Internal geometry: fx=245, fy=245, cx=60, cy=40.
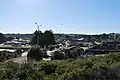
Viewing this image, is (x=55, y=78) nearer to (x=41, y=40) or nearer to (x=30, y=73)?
(x=30, y=73)

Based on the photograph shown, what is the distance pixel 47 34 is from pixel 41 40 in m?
2.39

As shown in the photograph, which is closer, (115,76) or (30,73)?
(115,76)

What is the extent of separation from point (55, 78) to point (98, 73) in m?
2.35

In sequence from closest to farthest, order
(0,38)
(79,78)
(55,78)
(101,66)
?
(79,78) < (101,66) < (55,78) < (0,38)

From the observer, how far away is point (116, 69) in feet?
34.9

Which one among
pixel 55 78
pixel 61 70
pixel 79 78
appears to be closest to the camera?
pixel 79 78

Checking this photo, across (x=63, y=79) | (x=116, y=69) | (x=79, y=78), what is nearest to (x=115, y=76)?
(x=116, y=69)

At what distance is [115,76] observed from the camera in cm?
1034

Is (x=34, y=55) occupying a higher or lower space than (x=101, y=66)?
lower

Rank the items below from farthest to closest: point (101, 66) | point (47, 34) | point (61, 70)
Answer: point (47, 34) → point (61, 70) → point (101, 66)

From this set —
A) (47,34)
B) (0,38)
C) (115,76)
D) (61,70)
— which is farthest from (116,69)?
(0,38)

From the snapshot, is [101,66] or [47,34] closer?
[101,66]

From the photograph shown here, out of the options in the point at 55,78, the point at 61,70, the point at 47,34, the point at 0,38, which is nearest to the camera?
the point at 55,78

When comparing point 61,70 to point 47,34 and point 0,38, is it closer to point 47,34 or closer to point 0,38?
point 47,34
